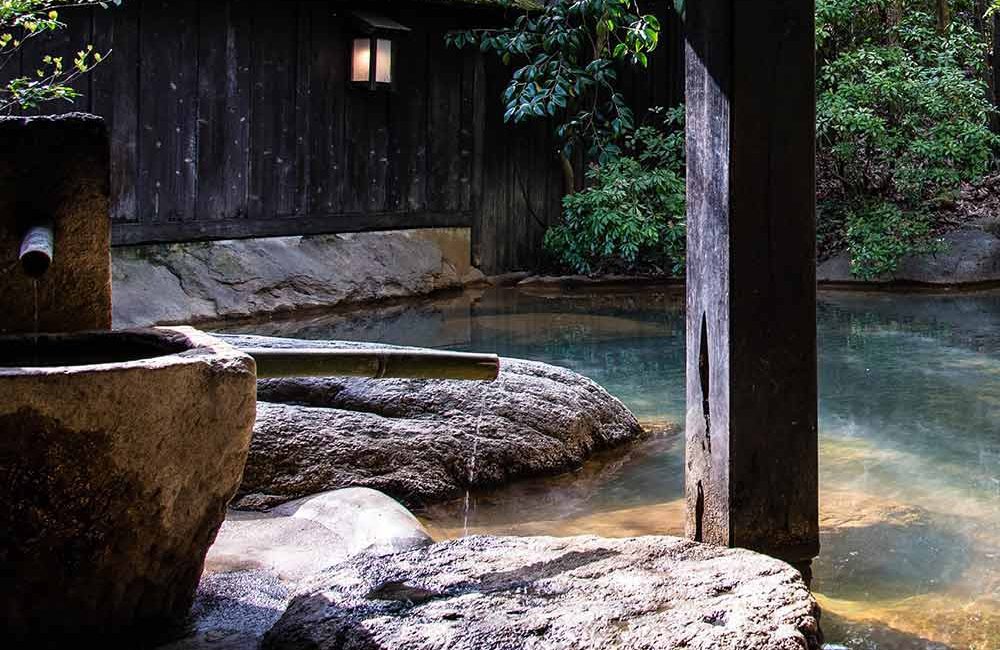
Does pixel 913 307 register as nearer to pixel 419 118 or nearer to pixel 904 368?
pixel 904 368

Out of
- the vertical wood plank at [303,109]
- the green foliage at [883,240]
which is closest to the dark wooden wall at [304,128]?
the vertical wood plank at [303,109]

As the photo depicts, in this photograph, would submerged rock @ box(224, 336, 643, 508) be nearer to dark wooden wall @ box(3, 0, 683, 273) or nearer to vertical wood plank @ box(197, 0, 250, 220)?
dark wooden wall @ box(3, 0, 683, 273)

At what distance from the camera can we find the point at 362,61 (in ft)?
35.5

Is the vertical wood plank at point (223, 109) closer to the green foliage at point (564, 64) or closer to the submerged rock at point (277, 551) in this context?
the green foliage at point (564, 64)

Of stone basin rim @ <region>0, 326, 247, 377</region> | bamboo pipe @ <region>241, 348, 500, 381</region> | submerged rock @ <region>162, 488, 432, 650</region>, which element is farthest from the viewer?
bamboo pipe @ <region>241, 348, 500, 381</region>

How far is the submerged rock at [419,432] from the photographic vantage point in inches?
179

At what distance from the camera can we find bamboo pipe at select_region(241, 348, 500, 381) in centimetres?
315

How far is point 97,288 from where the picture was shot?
2.99 metres

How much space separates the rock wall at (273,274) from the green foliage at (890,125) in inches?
154

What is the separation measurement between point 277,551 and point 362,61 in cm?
788

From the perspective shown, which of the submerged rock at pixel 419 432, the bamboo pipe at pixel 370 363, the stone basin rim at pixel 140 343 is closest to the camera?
the stone basin rim at pixel 140 343

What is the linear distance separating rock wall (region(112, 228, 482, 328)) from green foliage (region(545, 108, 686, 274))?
3.95 ft

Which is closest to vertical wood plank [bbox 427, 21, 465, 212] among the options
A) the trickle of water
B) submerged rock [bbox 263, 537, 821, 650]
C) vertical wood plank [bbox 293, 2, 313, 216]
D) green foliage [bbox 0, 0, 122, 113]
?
vertical wood plank [bbox 293, 2, 313, 216]

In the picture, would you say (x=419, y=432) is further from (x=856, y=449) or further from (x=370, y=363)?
(x=856, y=449)
